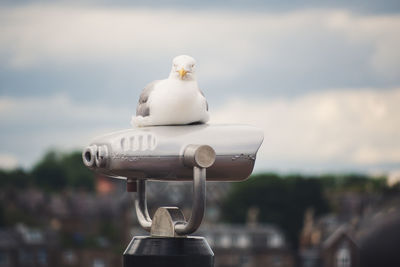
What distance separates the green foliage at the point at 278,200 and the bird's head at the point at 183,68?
10908 cm

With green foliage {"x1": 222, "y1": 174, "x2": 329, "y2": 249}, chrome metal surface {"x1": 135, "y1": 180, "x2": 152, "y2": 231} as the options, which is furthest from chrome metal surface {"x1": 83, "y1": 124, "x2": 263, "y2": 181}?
green foliage {"x1": 222, "y1": 174, "x2": 329, "y2": 249}

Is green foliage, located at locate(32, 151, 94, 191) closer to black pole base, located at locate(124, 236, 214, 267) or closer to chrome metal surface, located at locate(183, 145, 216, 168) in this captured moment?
black pole base, located at locate(124, 236, 214, 267)

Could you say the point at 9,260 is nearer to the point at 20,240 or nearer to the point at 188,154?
the point at 20,240

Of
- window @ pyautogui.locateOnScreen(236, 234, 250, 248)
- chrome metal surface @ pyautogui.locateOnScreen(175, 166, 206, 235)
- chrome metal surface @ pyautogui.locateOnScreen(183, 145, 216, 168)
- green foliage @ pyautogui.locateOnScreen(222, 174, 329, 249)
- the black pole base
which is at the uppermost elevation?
chrome metal surface @ pyautogui.locateOnScreen(183, 145, 216, 168)

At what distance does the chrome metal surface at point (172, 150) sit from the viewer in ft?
20.8

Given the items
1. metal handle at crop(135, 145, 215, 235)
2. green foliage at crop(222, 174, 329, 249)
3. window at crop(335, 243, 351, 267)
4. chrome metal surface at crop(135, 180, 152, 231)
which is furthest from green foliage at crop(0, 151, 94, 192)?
metal handle at crop(135, 145, 215, 235)

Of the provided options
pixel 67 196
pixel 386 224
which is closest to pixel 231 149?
pixel 386 224

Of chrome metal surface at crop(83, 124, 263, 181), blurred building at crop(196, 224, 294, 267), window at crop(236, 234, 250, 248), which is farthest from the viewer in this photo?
window at crop(236, 234, 250, 248)

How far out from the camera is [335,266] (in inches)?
3861

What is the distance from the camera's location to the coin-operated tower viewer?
616 centimetres

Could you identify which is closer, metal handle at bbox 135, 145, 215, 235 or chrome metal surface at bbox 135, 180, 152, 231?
metal handle at bbox 135, 145, 215, 235

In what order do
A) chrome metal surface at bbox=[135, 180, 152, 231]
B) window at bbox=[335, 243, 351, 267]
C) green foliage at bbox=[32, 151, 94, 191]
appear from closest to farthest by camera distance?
1. chrome metal surface at bbox=[135, 180, 152, 231]
2. window at bbox=[335, 243, 351, 267]
3. green foliage at bbox=[32, 151, 94, 191]

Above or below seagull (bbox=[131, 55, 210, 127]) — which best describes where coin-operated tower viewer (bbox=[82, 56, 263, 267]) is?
below

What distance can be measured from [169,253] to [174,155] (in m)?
0.61
